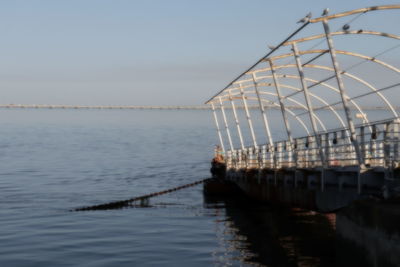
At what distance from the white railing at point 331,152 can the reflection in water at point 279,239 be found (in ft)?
9.17

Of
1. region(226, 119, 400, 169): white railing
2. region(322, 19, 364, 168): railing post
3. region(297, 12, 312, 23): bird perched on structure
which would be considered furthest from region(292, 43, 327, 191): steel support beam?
region(297, 12, 312, 23): bird perched on structure

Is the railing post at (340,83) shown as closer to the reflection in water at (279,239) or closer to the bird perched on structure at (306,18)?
Answer: the bird perched on structure at (306,18)

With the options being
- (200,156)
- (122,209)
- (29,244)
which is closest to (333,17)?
(29,244)

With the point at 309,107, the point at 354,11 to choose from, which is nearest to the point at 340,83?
the point at 354,11

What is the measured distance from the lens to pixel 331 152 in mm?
26000

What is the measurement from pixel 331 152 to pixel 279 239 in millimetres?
5549

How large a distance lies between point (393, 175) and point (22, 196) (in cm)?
3413

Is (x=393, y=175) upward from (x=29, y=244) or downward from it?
upward

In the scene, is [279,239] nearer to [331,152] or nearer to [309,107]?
[331,152]

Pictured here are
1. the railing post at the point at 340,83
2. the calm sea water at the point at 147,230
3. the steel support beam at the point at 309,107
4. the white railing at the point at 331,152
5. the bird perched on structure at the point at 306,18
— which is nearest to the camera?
the white railing at the point at 331,152

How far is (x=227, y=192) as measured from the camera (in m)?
46.8

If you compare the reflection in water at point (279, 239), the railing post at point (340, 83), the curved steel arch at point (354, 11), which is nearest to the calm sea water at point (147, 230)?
the reflection in water at point (279, 239)

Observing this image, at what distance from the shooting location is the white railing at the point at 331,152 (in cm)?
2062

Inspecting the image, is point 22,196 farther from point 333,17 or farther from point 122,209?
point 333,17
